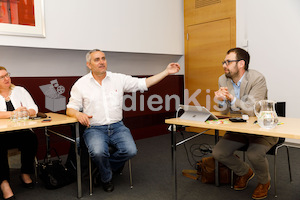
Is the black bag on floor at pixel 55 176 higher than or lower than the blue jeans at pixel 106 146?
lower

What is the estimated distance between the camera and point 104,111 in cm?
262

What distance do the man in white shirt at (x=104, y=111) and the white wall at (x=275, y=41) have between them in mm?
2031

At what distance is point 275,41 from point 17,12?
3388 millimetres

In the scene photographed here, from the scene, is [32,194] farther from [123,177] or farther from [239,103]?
[239,103]

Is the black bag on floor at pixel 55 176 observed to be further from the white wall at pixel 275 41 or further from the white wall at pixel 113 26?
the white wall at pixel 275 41

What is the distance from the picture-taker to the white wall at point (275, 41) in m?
3.71

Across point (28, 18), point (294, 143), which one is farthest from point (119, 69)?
point (294, 143)

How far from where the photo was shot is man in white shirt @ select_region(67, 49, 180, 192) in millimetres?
2447

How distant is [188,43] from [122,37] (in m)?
1.41

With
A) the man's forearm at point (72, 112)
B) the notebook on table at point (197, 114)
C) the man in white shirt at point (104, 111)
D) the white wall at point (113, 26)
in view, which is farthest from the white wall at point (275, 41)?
the man's forearm at point (72, 112)

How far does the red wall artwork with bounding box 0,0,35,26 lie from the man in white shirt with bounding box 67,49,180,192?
1.14 meters

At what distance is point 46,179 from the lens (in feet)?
8.40

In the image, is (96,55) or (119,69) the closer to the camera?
(96,55)

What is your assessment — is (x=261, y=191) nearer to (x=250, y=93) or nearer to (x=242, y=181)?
(x=242, y=181)
